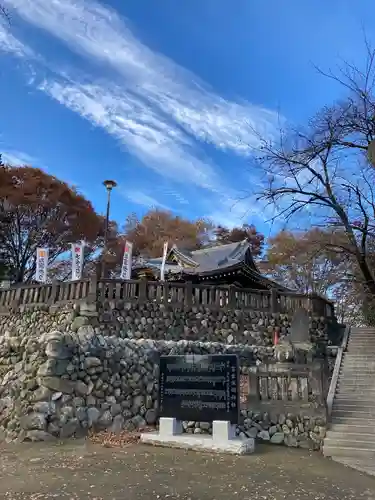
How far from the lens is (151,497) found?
16.4ft

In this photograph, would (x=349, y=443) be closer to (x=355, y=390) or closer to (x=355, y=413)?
(x=355, y=413)

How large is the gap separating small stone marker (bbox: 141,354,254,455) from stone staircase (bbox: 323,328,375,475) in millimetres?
1828

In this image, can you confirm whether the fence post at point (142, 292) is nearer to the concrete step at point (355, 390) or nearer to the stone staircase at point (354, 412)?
the stone staircase at point (354, 412)

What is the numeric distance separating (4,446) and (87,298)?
6.87m

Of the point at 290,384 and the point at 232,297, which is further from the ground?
the point at 232,297

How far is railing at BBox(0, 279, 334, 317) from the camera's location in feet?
49.5

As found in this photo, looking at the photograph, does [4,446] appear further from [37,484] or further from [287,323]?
[287,323]

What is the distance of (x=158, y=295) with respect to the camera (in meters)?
15.9

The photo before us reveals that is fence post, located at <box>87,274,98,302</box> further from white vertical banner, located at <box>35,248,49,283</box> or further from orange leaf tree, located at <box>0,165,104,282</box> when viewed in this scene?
orange leaf tree, located at <box>0,165,104,282</box>

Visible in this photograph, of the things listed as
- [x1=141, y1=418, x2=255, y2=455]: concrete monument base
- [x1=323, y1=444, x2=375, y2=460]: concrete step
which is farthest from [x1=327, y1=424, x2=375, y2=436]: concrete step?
[x1=141, y1=418, x2=255, y2=455]: concrete monument base

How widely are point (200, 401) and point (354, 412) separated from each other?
407 centimetres

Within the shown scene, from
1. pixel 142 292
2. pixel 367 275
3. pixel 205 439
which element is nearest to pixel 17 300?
pixel 142 292

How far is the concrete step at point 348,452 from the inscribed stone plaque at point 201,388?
189 centimetres

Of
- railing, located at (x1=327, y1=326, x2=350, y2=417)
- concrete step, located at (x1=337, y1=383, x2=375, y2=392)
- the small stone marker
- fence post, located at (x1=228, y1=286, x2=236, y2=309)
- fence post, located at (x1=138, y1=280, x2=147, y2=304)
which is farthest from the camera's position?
fence post, located at (x1=228, y1=286, x2=236, y2=309)
